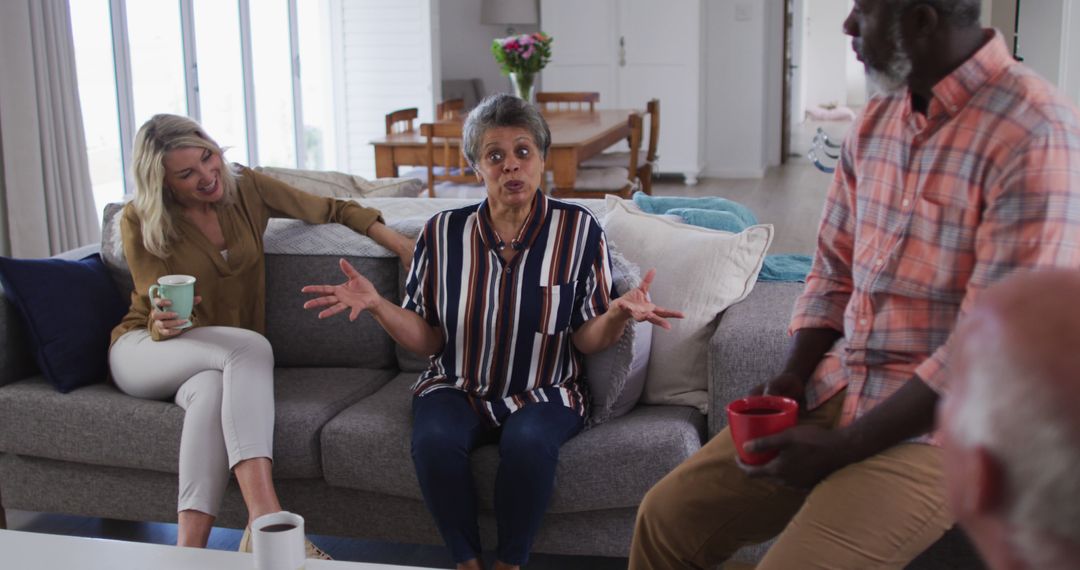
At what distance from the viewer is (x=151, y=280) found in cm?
258

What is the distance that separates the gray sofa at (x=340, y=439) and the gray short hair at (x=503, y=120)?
0.53m

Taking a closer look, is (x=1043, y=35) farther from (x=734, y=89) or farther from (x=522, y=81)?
(x=734, y=89)

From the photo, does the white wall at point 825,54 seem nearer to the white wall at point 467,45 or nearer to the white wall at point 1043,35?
the white wall at point 467,45

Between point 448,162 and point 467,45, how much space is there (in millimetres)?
3845

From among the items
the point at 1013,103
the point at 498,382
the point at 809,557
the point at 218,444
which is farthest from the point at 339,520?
the point at 1013,103

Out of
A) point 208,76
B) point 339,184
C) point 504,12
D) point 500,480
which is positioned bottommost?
point 500,480

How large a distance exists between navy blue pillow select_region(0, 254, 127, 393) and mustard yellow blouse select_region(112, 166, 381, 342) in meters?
0.08

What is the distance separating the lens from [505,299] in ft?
7.57

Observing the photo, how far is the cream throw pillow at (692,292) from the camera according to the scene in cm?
245

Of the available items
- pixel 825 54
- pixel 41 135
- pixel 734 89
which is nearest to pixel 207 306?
pixel 41 135

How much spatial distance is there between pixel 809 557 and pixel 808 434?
16 centimetres

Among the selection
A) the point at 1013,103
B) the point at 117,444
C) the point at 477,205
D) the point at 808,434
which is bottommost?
the point at 117,444

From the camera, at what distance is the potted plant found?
18.6 feet

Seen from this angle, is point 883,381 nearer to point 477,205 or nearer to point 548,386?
point 548,386
